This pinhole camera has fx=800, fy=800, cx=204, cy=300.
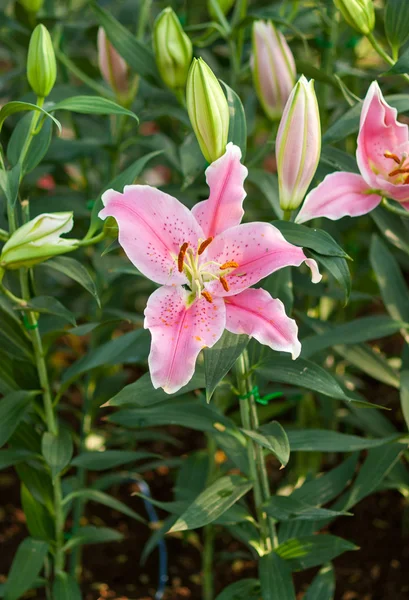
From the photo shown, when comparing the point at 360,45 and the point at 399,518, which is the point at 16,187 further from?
the point at 399,518

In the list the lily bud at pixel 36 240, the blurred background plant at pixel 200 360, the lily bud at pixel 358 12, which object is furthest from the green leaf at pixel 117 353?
the lily bud at pixel 358 12

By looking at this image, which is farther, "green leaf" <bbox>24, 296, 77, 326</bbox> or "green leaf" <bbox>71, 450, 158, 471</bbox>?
"green leaf" <bbox>71, 450, 158, 471</bbox>

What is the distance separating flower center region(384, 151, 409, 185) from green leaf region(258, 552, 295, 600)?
0.48 metres

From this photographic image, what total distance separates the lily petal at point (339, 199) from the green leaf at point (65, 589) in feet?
1.91

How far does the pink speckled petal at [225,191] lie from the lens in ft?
2.48

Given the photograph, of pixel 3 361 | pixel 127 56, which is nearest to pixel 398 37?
pixel 127 56

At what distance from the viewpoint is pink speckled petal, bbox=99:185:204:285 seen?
29.6 inches

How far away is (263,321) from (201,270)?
83mm

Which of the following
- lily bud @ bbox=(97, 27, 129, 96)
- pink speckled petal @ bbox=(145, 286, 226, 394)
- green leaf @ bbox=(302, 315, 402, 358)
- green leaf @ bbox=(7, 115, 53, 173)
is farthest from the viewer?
lily bud @ bbox=(97, 27, 129, 96)

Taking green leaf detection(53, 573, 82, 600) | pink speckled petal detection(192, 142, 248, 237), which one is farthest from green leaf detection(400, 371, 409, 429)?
green leaf detection(53, 573, 82, 600)

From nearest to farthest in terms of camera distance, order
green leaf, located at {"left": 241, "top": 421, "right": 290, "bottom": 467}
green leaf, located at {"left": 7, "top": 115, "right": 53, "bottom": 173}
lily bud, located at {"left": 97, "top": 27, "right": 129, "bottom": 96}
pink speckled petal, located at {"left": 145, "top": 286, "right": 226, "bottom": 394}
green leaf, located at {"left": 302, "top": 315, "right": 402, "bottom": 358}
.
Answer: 1. pink speckled petal, located at {"left": 145, "top": 286, "right": 226, "bottom": 394}
2. green leaf, located at {"left": 241, "top": 421, "right": 290, "bottom": 467}
3. green leaf, located at {"left": 7, "top": 115, "right": 53, "bottom": 173}
4. green leaf, located at {"left": 302, "top": 315, "right": 402, "bottom": 358}
5. lily bud, located at {"left": 97, "top": 27, "right": 129, "bottom": 96}

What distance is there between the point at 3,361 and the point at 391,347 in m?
1.08

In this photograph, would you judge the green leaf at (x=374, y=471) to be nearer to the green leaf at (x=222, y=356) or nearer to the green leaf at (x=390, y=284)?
the green leaf at (x=390, y=284)

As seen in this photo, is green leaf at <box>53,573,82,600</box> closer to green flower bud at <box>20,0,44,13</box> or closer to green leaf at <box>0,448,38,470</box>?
green leaf at <box>0,448,38,470</box>
